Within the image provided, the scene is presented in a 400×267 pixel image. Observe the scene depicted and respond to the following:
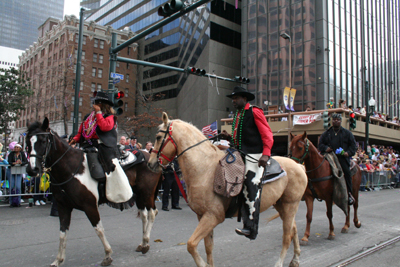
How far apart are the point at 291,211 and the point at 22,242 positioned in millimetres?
5230

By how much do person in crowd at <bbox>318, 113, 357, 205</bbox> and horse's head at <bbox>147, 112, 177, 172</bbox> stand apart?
15.8 ft

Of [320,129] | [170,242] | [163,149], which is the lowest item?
[170,242]

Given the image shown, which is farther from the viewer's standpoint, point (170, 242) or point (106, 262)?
point (170, 242)

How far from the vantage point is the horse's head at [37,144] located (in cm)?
440

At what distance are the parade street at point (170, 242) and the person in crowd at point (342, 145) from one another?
4.79ft

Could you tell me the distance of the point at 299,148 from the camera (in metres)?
7.03

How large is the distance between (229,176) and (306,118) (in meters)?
22.3

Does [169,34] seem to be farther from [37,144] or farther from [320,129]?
[37,144]

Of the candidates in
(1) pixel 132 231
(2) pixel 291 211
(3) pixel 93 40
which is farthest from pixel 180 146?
(3) pixel 93 40

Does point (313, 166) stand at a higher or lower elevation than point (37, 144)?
lower

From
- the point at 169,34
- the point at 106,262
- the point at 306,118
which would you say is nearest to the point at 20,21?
the point at 169,34

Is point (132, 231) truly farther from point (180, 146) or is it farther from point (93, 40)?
point (93, 40)

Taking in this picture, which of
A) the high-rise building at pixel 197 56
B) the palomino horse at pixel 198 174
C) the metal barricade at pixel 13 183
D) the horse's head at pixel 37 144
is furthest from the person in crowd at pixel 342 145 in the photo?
the high-rise building at pixel 197 56

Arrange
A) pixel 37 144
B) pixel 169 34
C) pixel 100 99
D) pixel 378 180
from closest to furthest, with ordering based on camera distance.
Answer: pixel 37 144 < pixel 100 99 < pixel 378 180 < pixel 169 34
